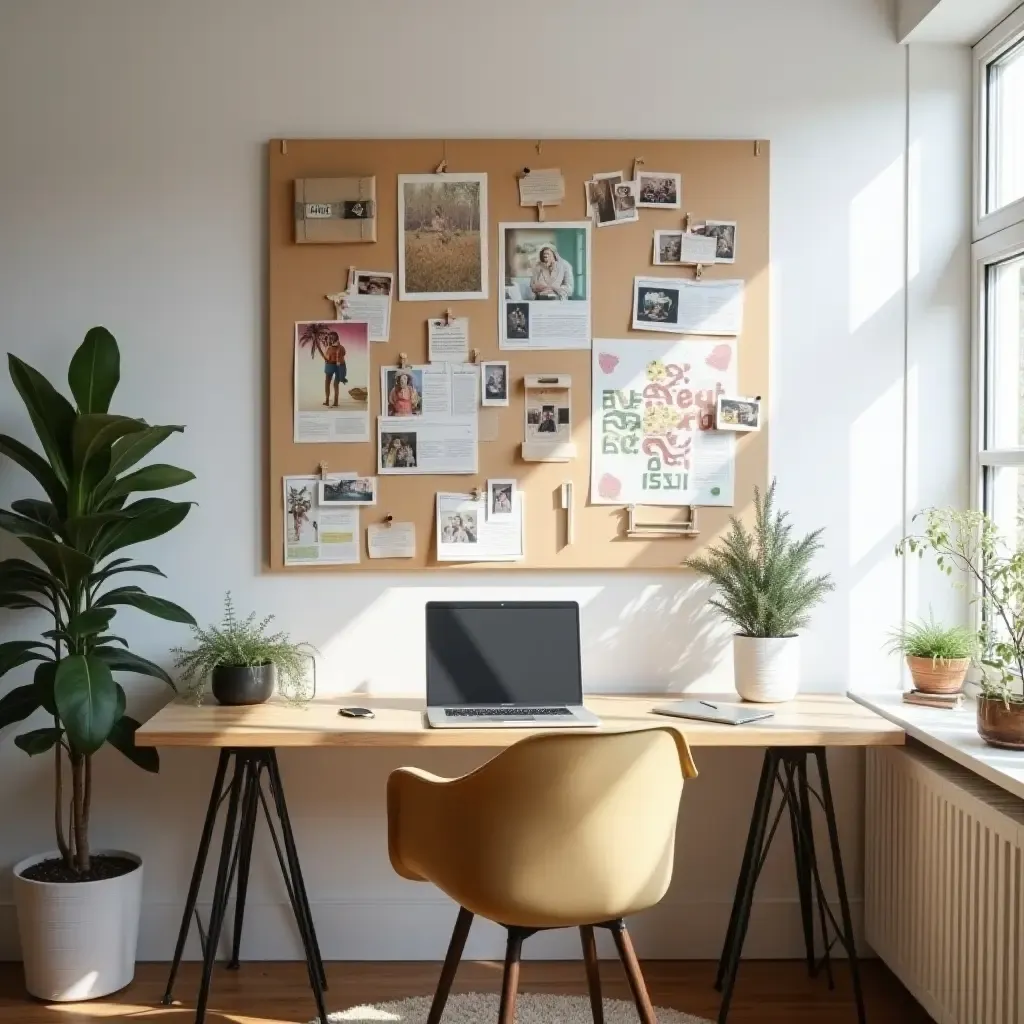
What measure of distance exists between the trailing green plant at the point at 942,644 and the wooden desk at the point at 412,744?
8.9 inches

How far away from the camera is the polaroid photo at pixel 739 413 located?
131 inches

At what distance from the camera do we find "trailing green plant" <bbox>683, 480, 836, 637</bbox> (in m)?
3.16

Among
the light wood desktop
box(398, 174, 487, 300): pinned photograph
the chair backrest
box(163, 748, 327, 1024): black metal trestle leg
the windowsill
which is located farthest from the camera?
box(398, 174, 487, 300): pinned photograph

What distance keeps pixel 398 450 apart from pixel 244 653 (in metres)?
0.70

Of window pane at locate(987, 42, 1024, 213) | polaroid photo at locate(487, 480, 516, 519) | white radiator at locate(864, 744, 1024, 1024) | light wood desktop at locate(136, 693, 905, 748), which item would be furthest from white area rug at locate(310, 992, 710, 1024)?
window pane at locate(987, 42, 1024, 213)

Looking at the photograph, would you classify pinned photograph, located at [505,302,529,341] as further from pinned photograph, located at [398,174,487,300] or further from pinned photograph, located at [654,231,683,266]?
pinned photograph, located at [654,231,683,266]

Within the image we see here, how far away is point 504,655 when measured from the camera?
3088 millimetres

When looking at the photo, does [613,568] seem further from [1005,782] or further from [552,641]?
[1005,782]

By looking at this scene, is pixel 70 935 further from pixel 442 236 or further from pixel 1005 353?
pixel 1005 353

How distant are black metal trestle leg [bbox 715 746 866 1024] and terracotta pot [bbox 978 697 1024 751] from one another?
0.50 metres

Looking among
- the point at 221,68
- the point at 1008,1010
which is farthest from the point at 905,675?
the point at 221,68

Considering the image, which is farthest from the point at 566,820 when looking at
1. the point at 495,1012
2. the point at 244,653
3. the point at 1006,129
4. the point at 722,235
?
the point at 1006,129

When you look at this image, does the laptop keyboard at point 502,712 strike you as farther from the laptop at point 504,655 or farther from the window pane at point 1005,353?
the window pane at point 1005,353

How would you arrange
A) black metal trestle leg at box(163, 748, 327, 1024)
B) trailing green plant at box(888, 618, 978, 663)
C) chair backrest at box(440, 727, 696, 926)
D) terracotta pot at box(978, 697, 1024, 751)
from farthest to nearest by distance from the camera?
trailing green plant at box(888, 618, 978, 663) → black metal trestle leg at box(163, 748, 327, 1024) → terracotta pot at box(978, 697, 1024, 751) → chair backrest at box(440, 727, 696, 926)
